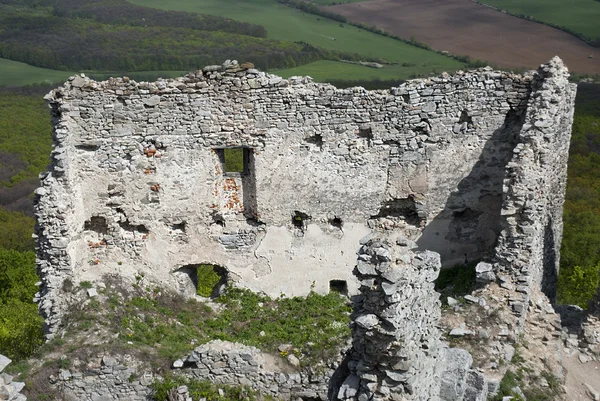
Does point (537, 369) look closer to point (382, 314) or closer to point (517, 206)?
point (517, 206)

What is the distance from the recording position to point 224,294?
1373 cm

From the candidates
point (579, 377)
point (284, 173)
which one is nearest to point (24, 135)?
point (284, 173)

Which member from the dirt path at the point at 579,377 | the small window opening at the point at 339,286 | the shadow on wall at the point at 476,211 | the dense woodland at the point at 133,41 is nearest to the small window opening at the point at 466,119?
the shadow on wall at the point at 476,211

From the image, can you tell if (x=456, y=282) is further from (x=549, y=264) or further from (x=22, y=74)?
(x=22, y=74)

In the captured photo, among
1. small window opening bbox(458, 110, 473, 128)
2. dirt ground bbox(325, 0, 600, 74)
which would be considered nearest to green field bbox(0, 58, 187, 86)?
dirt ground bbox(325, 0, 600, 74)

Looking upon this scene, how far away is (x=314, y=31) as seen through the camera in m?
43.4

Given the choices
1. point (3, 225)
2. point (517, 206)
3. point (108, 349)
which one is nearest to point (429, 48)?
point (3, 225)

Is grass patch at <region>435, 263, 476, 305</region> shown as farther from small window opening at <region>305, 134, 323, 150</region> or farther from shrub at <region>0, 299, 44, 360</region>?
shrub at <region>0, 299, 44, 360</region>

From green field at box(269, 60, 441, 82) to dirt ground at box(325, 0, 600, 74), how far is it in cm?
201

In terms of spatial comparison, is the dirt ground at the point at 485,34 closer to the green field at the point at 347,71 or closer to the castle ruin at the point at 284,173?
the green field at the point at 347,71

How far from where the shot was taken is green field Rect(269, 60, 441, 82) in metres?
35.0

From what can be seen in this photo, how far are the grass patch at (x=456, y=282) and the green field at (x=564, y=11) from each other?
2243 centimetres

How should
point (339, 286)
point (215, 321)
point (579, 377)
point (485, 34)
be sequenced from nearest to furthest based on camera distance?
point (579, 377) < point (215, 321) < point (339, 286) < point (485, 34)

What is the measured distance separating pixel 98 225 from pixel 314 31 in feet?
107
